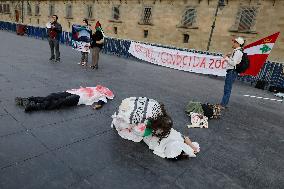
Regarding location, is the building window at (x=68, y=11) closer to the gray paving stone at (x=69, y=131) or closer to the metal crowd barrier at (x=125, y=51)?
the metal crowd barrier at (x=125, y=51)

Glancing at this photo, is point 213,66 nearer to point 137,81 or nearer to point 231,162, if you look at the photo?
point 137,81

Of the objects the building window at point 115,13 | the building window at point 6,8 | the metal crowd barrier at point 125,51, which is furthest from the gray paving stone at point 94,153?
the building window at point 6,8

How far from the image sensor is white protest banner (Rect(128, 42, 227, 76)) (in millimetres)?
11031

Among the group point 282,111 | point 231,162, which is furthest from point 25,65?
point 282,111

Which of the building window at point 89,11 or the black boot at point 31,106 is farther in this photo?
the building window at point 89,11

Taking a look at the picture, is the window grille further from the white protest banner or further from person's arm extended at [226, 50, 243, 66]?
person's arm extended at [226, 50, 243, 66]

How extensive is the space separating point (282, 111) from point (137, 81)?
5.01 metres

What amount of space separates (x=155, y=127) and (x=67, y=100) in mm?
2343

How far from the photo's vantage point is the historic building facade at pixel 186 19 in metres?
18.0

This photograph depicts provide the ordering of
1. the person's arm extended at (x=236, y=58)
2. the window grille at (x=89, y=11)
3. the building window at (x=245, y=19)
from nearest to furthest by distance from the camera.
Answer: the person's arm extended at (x=236, y=58)
the building window at (x=245, y=19)
the window grille at (x=89, y=11)

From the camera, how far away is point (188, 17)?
2156 cm

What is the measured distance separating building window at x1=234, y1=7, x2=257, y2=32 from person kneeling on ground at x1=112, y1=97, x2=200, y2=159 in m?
17.8

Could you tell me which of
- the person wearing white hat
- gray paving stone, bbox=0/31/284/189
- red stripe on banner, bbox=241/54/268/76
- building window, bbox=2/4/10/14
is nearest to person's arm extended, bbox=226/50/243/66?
the person wearing white hat

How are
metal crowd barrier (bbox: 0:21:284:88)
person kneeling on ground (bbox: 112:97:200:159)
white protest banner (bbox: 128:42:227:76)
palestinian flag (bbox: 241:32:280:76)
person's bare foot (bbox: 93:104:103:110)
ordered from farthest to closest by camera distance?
white protest banner (bbox: 128:42:227:76) → metal crowd barrier (bbox: 0:21:284:88) → palestinian flag (bbox: 241:32:280:76) → person's bare foot (bbox: 93:104:103:110) → person kneeling on ground (bbox: 112:97:200:159)
